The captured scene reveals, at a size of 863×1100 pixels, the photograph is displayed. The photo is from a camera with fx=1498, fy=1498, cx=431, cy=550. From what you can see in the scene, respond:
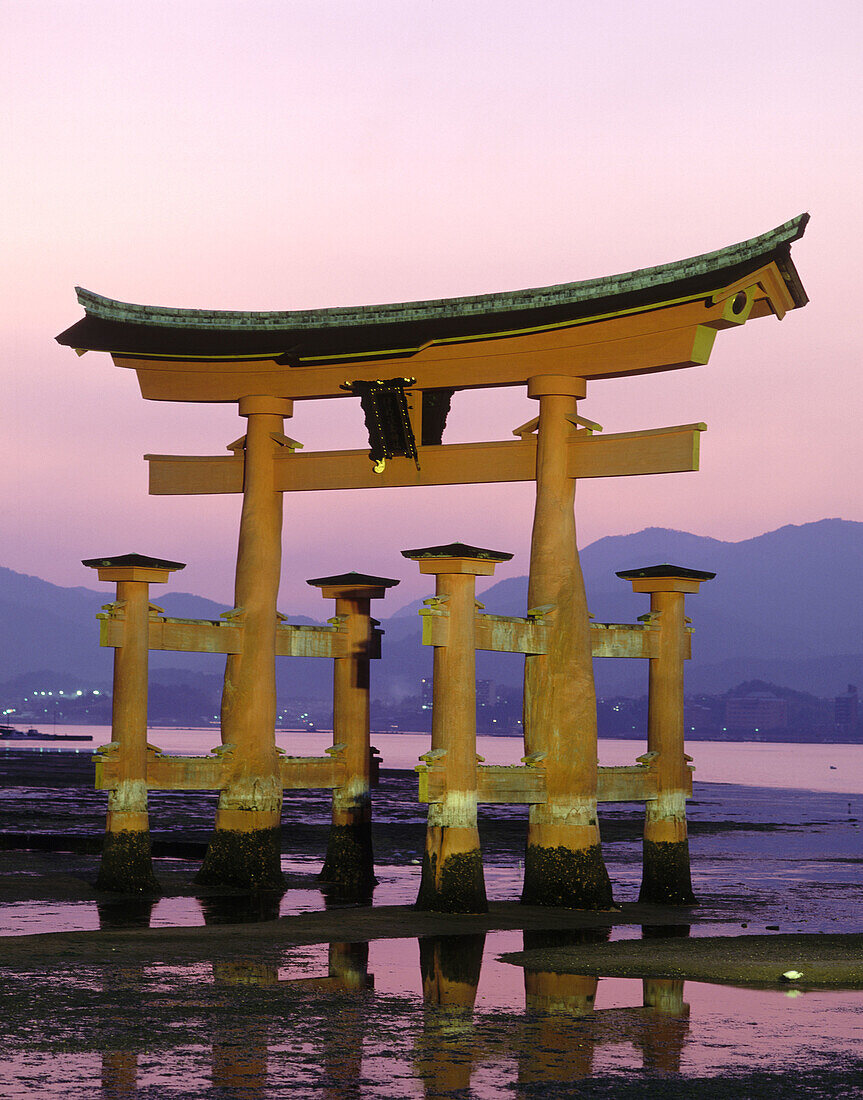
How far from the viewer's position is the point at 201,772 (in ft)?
67.9

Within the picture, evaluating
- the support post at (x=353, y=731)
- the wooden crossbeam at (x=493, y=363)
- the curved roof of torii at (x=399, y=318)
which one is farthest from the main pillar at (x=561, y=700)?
the support post at (x=353, y=731)

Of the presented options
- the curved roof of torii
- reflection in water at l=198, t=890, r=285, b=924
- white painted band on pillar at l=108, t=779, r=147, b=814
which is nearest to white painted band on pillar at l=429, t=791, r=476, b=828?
reflection in water at l=198, t=890, r=285, b=924

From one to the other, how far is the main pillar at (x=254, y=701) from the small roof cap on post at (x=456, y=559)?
447 centimetres

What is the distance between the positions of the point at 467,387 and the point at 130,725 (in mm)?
6472

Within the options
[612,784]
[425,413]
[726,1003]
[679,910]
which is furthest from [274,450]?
[726,1003]

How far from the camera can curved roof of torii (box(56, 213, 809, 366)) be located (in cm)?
1834

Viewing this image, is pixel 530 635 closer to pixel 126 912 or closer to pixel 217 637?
pixel 217 637

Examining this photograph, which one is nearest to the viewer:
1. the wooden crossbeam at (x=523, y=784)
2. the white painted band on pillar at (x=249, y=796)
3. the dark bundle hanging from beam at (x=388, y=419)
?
the wooden crossbeam at (x=523, y=784)

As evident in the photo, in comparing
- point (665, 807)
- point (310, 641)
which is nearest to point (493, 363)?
point (310, 641)

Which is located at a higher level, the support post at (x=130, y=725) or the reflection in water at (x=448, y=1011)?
the support post at (x=130, y=725)

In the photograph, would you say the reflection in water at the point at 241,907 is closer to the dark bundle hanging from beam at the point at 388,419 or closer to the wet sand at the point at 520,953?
the wet sand at the point at 520,953

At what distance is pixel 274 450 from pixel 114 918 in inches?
289

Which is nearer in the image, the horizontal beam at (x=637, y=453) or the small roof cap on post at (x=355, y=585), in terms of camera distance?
the horizontal beam at (x=637, y=453)

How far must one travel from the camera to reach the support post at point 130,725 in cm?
1958
